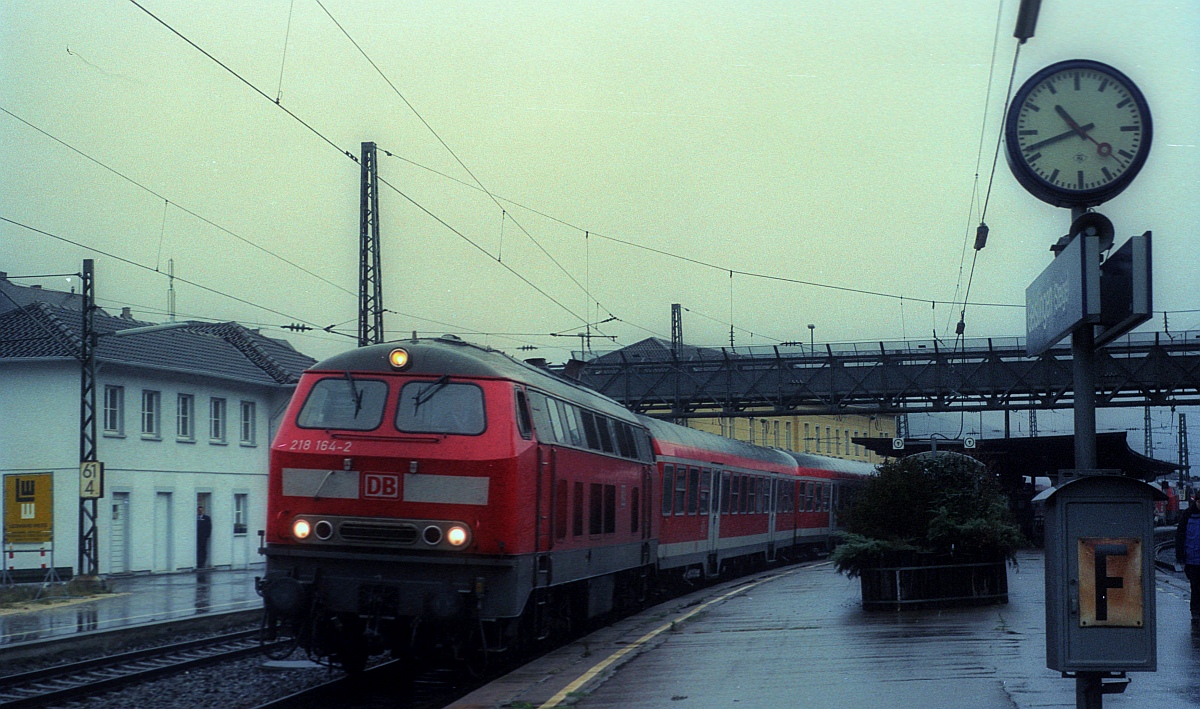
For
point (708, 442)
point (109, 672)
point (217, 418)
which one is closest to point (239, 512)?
point (217, 418)

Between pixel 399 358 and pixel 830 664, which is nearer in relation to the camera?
pixel 830 664

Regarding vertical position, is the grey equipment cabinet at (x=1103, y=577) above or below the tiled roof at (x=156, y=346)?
below

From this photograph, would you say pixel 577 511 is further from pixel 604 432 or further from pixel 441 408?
pixel 441 408

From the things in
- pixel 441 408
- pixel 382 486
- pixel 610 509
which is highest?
pixel 441 408

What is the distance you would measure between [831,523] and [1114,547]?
35.9 m

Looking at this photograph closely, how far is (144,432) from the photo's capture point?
40.4 m

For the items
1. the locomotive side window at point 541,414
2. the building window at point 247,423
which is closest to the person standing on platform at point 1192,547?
the locomotive side window at point 541,414

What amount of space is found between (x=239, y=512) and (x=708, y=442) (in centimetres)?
2405

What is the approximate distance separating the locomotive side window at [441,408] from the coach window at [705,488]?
1377cm

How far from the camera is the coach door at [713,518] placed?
1046 inches

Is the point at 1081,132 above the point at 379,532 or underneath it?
above

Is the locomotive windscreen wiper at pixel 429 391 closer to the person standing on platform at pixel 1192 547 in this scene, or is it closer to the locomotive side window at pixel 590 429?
the locomotive side window at pixel 590 429

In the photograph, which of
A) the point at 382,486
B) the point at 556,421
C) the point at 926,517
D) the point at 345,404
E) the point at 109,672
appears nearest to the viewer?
the point at 382,486

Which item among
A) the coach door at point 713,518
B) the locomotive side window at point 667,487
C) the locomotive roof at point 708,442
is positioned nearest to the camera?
the locomotive side window at point 667,487
